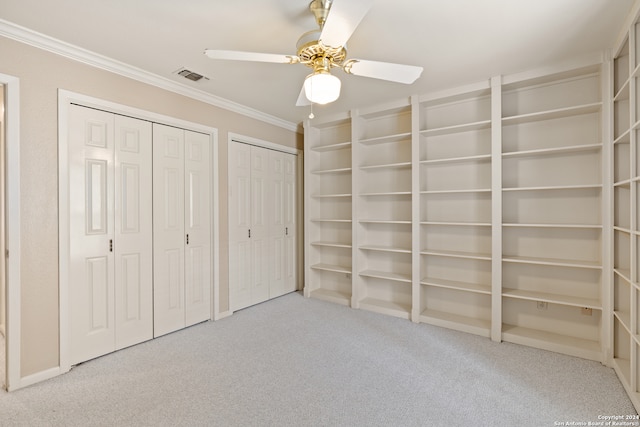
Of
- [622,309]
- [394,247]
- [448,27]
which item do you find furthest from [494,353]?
[448,27]

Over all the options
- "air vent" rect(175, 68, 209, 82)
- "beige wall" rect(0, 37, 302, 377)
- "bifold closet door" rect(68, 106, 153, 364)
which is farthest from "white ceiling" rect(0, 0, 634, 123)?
"bifold closet door" rect(68, 106, 153, 364)

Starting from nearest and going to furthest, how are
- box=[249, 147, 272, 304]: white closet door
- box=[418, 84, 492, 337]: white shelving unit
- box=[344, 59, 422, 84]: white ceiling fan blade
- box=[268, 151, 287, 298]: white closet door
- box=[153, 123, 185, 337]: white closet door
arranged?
box=[344, 59, 422, 84]: white ceiling fan blade < box=[153, 123, 185, 337]: white closet door < box=[418, 84, 492, 337]: white shelving unit < box=[249, 147, 272, 304]: white closet door < box=[268, 151, 287, 298]: white closet door

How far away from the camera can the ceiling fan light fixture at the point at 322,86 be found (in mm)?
1685

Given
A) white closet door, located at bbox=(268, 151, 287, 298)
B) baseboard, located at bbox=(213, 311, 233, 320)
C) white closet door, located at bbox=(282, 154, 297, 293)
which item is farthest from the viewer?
white closet door, located at bbox=(282, 154, 297, 293)

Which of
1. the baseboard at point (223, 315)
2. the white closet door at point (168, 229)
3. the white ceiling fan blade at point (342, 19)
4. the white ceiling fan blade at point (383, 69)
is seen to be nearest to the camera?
the white ceiling fan blade at point (342, 19)

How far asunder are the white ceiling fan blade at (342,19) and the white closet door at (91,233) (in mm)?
2124

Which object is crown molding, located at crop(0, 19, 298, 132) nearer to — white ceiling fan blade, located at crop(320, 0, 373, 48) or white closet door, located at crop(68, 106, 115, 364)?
white closet door, located at crop(68, 106, 115, 364)

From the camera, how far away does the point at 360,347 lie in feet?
9.14

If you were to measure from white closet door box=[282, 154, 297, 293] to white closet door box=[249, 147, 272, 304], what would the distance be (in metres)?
0.36

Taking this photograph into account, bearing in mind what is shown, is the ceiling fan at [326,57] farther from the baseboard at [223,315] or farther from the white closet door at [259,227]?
the baseboard at [223,315]

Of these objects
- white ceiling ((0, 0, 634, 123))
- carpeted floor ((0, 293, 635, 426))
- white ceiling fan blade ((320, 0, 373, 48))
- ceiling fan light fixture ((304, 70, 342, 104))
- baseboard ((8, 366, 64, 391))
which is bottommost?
carpeted floor ((0, 293, 635, 426))

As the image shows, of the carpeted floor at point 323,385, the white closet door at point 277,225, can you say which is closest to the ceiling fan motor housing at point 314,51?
the carpeted floor at point 323,385

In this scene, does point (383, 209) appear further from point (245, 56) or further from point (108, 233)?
point (108, 233)

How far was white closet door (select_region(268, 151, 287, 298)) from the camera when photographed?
4223mm
